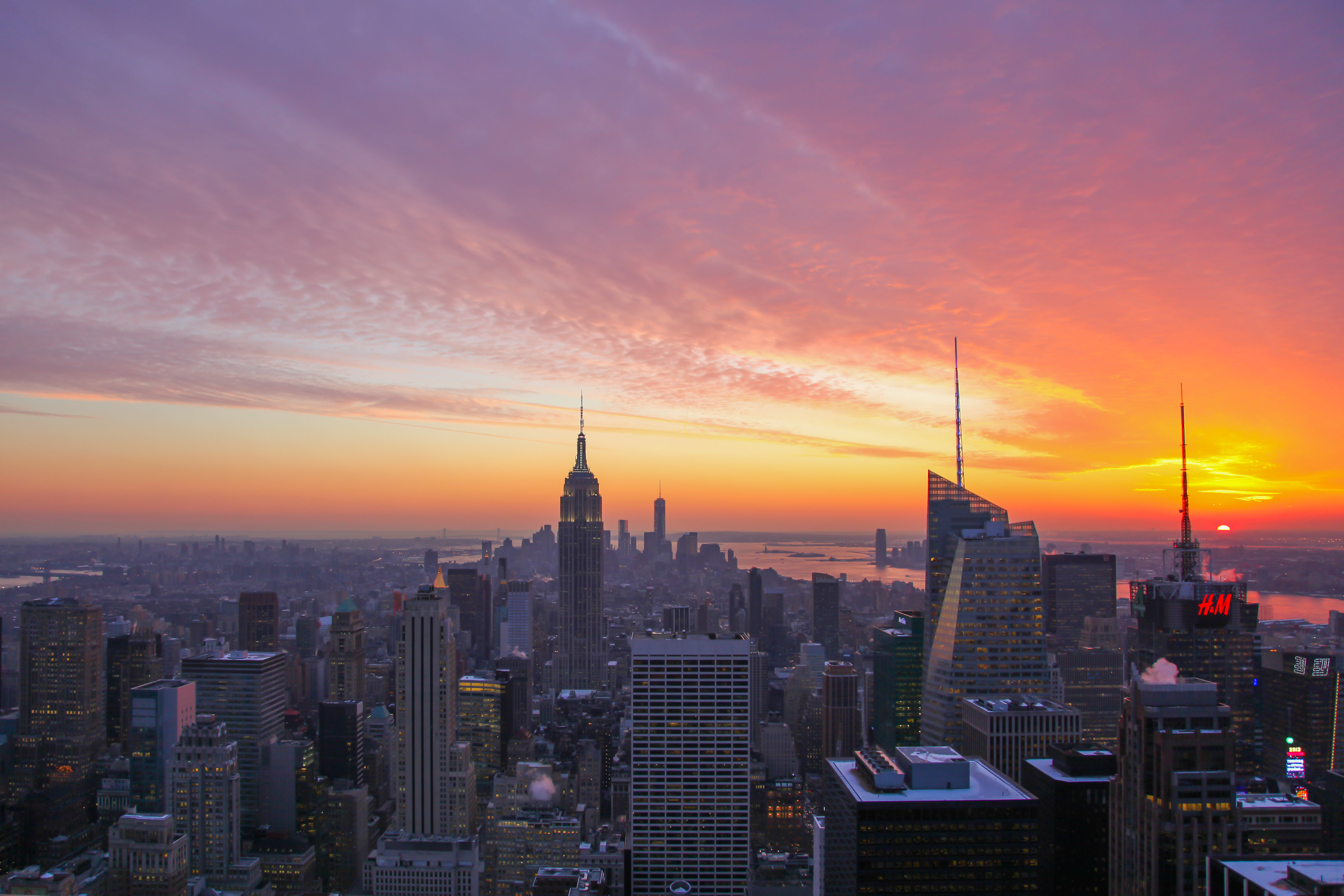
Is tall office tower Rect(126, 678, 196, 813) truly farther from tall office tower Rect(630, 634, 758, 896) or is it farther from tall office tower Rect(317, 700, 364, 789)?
tall office tower Rect(630, 634, 758, 896)

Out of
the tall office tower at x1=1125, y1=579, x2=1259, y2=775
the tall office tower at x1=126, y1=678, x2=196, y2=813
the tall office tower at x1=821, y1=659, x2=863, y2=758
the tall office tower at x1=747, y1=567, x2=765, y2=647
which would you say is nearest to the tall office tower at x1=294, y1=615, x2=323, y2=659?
the tall office tower at x1=126, y1=678, x2=196, y2=813

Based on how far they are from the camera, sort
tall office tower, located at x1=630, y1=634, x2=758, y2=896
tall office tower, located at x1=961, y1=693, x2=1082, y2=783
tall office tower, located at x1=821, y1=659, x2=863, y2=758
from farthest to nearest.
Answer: tall office tower, located at x1=821, y1=659, x2=863, y2=758 → tall office tower, located at x1=630, y1=634, x2=758, y2=896 → tall office tower, located at x1=961, y1=693, x2=1082, y2=783

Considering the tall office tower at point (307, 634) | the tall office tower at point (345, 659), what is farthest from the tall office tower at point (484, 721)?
the tall office tower at point (307, 634)

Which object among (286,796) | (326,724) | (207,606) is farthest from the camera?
(207,606)

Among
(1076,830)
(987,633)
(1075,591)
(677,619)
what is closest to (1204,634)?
(987,633)

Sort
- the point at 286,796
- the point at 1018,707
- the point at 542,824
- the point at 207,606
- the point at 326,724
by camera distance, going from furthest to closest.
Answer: the point at 207,606, the point at 326,724, the point at 286,796, the point at 542,824, the point at 1018,707

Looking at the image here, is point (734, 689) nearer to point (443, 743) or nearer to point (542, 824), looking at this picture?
point (542, 824)

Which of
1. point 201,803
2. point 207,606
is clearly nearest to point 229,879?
point 201,803
